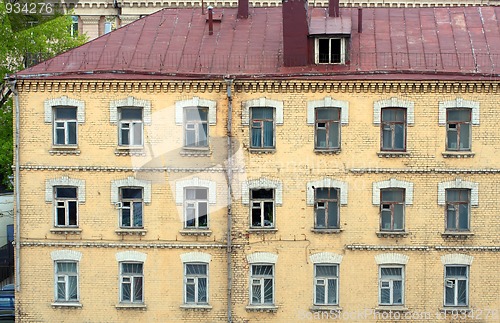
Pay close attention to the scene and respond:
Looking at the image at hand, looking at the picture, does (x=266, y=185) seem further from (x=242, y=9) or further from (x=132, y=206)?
(x=242, y=9)

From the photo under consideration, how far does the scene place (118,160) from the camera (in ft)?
106

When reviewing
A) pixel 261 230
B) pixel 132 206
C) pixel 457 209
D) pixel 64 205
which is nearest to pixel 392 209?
pixel 457 209

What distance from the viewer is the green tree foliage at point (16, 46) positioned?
152 feet

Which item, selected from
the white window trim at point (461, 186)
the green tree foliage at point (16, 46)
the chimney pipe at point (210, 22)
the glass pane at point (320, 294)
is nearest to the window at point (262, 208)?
the glass pane at point (320, 294)

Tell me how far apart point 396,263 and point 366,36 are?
832 centimetres

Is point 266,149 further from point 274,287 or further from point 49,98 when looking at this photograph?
point 49,98

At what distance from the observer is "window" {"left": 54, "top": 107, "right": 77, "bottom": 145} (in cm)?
3250

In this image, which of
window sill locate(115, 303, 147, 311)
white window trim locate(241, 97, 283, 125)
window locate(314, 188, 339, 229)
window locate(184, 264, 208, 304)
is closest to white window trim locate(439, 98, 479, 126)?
window locate(314, 188, 339, 229)

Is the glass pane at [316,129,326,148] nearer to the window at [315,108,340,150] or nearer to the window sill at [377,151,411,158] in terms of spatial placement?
the window at [315,108,340,150]

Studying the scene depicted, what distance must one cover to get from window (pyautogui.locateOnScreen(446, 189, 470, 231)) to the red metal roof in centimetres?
405

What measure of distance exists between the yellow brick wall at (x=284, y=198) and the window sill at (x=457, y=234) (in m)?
0.18

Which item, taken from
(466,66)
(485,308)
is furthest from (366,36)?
(485,308)

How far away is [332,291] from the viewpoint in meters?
32.4

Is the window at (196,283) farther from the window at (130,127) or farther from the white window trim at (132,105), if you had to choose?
the white window trim at (132,105)
